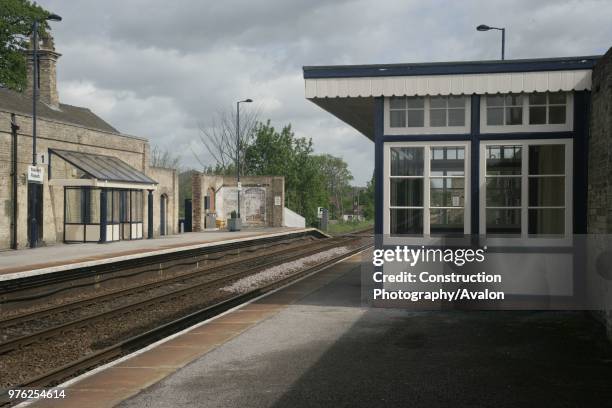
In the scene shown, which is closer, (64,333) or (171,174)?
(64,333)

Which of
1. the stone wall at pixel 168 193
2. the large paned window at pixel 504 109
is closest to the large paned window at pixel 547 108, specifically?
the large paned window at pixel 504 109

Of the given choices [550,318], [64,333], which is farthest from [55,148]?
[550,318]

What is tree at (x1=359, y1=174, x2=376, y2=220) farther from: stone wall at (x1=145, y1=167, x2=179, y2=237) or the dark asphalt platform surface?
the dark asphalt platform surface

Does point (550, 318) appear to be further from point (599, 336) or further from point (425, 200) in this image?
point (425, 200)

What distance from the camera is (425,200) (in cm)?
1159

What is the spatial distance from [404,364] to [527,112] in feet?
18.7

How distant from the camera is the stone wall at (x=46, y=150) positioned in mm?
23875

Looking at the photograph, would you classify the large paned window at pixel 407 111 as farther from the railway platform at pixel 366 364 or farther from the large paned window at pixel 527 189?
the railway platform at pixel 366 364

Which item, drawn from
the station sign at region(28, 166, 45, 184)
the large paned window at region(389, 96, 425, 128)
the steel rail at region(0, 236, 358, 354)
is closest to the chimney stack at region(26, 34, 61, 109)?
the station sign at region(28, 166, 45, 184)

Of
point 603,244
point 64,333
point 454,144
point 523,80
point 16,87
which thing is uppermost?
point 16,87

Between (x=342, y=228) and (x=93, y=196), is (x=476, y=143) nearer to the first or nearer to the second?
(x=93, y=196)

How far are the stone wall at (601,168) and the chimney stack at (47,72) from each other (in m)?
29.0

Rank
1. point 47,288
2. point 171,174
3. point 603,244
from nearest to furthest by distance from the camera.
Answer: point 603,244
point 47,288
point 171,174

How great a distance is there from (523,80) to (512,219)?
7.67 ft
